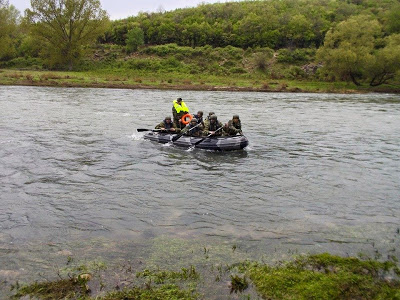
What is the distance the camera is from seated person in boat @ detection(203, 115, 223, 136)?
59.5ft

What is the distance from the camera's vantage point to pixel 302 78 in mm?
59281

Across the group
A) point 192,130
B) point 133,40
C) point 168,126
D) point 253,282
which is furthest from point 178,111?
point 133,40

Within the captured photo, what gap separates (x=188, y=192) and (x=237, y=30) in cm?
7250

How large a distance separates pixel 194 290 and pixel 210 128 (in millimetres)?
12193

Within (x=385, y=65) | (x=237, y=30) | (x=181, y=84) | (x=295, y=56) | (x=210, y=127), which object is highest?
(x=237, y=30)

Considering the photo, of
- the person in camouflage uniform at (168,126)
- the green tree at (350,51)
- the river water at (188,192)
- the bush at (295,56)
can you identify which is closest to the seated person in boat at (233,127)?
the river water at (188,192)

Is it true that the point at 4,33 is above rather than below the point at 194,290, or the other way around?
above

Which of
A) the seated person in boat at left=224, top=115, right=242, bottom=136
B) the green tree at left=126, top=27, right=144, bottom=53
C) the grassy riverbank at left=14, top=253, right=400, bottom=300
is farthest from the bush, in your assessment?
the grassy riverbank at left=14, top=253, right=400, bottom=300

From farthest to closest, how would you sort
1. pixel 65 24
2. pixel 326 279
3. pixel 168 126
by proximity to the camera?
pixel 65 24
pixel 168 126
pixel 326 279

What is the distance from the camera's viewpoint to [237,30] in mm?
79250

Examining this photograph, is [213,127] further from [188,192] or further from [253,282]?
[253,282]

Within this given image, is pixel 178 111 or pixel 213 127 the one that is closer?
pixel 213 127

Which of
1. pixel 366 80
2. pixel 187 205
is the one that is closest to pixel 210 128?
pixel 187 205

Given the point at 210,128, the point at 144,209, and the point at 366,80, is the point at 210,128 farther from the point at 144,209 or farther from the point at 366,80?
the point at 366,80
